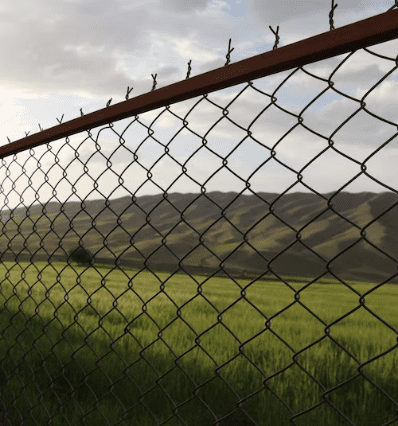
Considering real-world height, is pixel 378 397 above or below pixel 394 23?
below

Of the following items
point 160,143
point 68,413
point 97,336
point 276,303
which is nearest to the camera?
point 160,143

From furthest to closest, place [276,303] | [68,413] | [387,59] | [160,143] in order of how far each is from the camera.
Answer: [276,303], [68,413], [160,143], [387,59]

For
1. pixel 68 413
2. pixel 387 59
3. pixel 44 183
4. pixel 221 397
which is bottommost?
pixel 68 413

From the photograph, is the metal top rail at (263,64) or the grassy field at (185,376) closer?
the metal top rail at (263,64)

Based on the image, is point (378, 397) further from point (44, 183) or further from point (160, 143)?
point (44, 183)

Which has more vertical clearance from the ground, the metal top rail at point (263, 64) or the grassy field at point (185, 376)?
the metal top rail at point (263, 64)

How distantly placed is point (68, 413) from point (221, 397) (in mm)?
903

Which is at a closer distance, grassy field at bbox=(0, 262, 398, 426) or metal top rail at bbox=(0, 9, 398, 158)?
metal top rail at bbox=(0, 9, 398, 158)

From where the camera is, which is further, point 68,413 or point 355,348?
point 355,348

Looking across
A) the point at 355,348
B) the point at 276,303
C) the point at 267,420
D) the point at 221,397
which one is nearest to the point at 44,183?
the point at 221,397

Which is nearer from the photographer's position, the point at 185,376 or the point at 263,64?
the point at 263,64

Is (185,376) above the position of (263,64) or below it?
below

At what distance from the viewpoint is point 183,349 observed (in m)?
3.65

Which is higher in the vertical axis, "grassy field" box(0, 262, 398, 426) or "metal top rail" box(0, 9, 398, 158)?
"metal top rail" box(0, 9, 398, 158)
